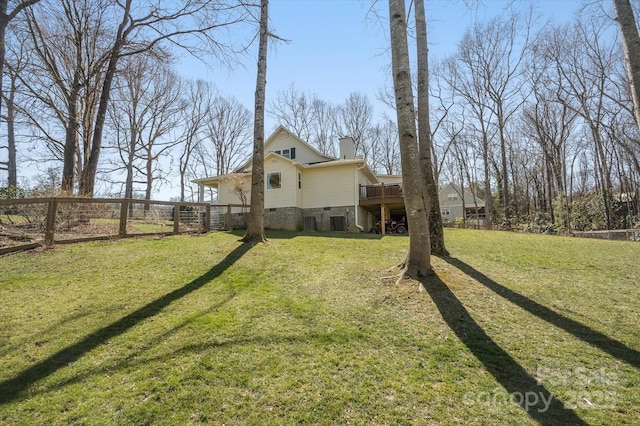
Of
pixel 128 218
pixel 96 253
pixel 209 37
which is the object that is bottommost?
pixel 96 253

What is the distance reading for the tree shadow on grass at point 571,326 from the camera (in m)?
3.01

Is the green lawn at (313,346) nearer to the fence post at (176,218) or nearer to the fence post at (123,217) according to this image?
the fence post at (123,217)

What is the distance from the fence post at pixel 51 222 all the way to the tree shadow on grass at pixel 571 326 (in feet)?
31.6

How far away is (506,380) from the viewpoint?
8.66 ft

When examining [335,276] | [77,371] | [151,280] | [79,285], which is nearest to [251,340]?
[77,371]

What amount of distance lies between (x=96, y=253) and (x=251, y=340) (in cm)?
567

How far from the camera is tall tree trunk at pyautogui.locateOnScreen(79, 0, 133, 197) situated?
10445mm

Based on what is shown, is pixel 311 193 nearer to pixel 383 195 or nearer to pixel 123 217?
pixel 383 195

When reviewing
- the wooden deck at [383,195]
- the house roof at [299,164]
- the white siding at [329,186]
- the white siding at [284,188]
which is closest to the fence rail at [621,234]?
the wooden deck at [383,195]

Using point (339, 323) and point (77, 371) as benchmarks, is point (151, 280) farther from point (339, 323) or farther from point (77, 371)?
point (339, 323)

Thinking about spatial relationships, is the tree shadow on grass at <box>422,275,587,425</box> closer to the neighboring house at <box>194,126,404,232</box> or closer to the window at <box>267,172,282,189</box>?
the neighboring house at <box>194,126,404,232</box>

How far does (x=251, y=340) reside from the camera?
3275mm

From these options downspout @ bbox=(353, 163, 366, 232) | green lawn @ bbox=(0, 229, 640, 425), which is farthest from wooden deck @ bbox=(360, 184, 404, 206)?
green lawn @ bbox=(0, 229, 640, 425)

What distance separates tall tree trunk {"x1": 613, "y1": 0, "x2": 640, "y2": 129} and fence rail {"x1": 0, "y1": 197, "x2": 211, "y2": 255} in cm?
1116
